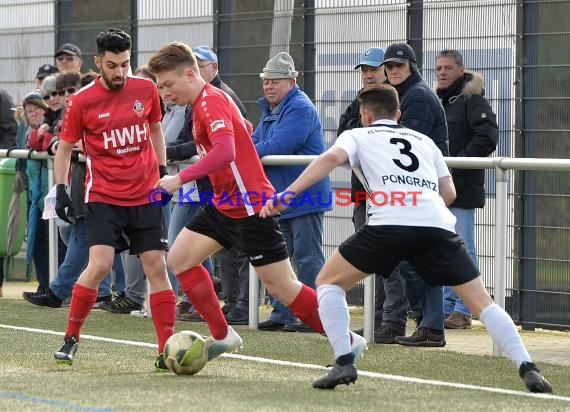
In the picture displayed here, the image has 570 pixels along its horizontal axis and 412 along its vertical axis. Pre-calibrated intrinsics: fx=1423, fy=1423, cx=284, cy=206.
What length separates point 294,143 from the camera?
423 inches

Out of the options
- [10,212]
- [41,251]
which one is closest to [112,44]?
[41,251]

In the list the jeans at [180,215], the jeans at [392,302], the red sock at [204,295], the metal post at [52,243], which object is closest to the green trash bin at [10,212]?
the metal post at [52,243]

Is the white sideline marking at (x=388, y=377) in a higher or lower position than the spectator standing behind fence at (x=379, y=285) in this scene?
lower

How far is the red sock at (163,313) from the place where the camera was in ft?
28.3

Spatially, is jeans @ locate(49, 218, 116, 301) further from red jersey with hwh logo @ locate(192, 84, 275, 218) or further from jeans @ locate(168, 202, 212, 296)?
red jersey with hwh logo @ locate(192, 84, 275, 218)

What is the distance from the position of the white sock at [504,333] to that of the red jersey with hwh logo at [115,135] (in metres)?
2.45

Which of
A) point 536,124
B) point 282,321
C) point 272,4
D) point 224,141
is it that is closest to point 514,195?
point 536,124

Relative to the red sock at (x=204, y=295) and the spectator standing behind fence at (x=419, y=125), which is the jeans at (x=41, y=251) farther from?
the red sock at (x=204, y=295)

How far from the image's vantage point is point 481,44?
11.7 metres

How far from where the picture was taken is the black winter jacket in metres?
10.9

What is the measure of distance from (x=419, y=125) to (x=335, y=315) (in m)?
2.83

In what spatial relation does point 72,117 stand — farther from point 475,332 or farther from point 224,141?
point 475,332

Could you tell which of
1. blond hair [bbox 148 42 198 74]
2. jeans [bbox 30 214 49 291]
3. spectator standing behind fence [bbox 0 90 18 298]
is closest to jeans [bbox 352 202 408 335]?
blond hair [bbox 148 42 198 74]

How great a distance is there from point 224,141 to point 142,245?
1.14 m
